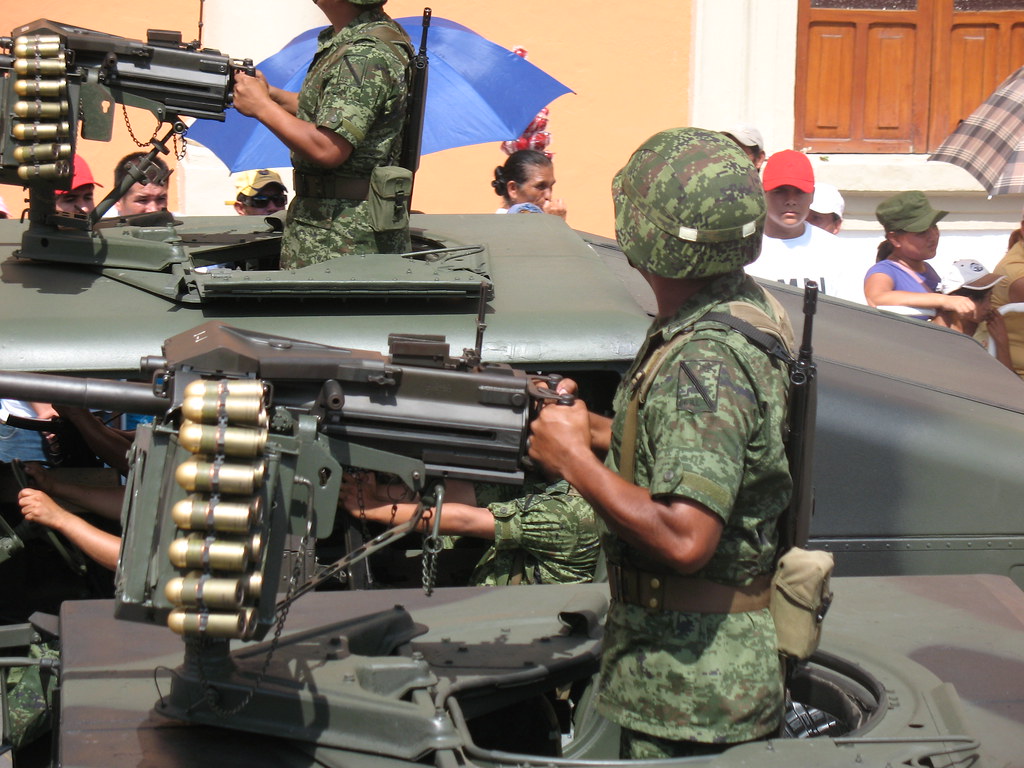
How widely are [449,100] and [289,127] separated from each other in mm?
2212

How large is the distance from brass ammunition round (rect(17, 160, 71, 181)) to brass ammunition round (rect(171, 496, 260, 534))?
1.60 metres

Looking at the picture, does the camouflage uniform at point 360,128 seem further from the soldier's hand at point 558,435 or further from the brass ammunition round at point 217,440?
the brass ammunition round at point 217,440

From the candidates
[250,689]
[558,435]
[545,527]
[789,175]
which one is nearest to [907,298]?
[789,175]

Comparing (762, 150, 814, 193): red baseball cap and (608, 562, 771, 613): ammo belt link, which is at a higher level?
(762, 150, 814, 193): red baseball cap

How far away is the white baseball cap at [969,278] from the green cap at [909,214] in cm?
30

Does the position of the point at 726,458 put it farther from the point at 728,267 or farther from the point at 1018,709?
the point at 1018,709

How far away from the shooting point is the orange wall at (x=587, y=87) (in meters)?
7.77

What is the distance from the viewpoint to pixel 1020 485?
127 inches

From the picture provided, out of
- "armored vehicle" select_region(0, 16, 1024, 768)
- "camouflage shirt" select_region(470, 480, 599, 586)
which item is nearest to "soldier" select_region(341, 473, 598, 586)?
"camouflage shirt" select_region(470, 480, 599, 586)

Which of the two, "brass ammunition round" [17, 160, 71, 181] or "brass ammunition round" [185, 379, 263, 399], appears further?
"brass ammunition round" [17, 160, 71, 181]

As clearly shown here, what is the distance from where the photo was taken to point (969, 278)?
17.3ft

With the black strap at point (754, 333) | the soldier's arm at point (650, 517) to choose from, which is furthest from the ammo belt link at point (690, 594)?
the black strap at point (754, 333)

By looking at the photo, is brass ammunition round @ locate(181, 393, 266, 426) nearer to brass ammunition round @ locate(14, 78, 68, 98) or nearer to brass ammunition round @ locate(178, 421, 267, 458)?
brass ammunition round @ locate(178, 421, 267, 458)

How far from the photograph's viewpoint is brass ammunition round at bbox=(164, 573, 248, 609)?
6.73 ft
